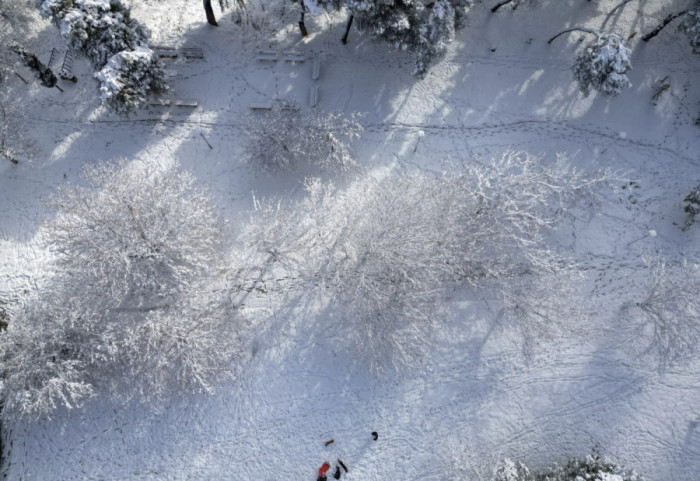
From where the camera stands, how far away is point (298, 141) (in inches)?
723

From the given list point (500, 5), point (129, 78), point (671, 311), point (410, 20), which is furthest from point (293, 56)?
point (671, 311)

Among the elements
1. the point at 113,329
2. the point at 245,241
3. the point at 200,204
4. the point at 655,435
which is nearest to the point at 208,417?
the point at 113,329

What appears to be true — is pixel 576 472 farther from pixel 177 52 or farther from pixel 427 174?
pixel 177 52

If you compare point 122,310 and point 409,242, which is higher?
point 409,242

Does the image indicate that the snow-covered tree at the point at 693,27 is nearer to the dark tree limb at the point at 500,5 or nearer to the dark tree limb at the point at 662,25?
the dark tree limb at the point at 662,25

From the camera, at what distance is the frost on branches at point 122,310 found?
609 inches

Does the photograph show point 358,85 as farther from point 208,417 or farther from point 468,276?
point 208,417

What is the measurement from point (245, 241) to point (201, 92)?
7.75 m

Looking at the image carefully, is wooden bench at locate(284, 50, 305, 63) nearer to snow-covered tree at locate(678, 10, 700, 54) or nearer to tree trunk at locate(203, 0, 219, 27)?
tree trunk at locate(203, 0, 219, 27)

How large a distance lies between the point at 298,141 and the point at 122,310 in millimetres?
10418

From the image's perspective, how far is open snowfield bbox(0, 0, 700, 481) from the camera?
16.8 meters

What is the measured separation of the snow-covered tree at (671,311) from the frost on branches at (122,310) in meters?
17.7

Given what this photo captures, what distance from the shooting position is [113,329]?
16.5 metres

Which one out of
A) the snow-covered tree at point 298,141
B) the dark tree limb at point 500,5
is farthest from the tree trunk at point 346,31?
the dark tree limb at point 500,5
